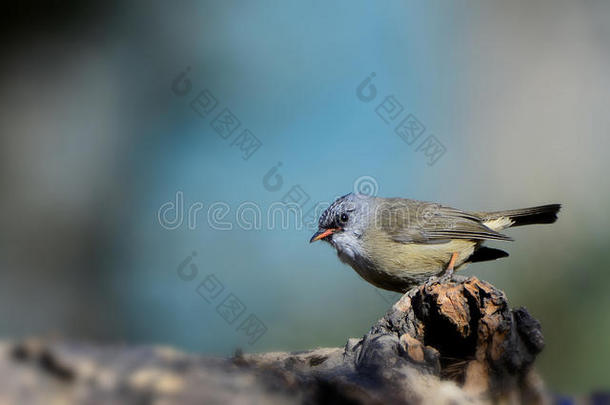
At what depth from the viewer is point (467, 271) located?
7410mm

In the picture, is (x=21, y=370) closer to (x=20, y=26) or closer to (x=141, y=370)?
(x=141, y=370)

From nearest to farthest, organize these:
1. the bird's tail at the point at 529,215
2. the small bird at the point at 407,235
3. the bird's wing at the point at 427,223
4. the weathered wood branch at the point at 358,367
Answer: the weathered wood branch at the point at 358,367 < the small bird at the point at 407,235 < the bird's wing at the point at 427,223 < the bird's tail at the point at 529,215

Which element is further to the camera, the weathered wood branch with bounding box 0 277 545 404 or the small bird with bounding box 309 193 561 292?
the small bird with bounding box 309 193 561 292

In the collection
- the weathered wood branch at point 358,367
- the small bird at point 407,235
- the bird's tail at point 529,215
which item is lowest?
the weathered wood branch at point 358,367

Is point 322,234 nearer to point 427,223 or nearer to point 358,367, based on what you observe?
point 427,223

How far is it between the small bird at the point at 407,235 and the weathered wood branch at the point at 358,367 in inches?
62.2

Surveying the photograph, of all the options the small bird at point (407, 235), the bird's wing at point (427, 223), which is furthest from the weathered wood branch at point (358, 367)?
the bird's wing at point (427, 223)

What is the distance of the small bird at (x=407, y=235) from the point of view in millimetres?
5871

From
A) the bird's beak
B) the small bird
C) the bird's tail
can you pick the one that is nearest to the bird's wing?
the small bird

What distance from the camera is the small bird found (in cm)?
587

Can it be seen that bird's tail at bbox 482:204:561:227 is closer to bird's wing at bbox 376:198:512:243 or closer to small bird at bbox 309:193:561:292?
small bird at bbox 309:193:561:292

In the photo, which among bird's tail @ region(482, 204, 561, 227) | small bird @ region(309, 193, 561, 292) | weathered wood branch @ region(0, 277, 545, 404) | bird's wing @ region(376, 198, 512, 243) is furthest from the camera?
bird's tail @ region(482, 204, 561, 227)

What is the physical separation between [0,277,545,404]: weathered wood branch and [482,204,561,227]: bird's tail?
2.74 meters

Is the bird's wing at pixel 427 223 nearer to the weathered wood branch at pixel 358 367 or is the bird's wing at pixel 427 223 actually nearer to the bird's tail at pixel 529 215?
the bird's tail at pixel 529 215
